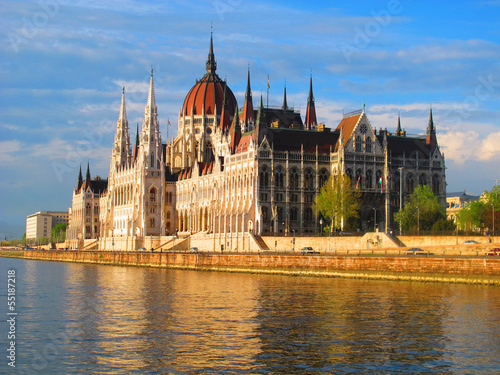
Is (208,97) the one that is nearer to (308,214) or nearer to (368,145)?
(368,145)

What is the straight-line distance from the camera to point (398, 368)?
33.8 metres

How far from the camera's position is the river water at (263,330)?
34812 millimetres

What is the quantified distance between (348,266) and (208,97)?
115 meters

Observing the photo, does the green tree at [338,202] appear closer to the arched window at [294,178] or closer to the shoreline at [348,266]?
the arched window at [294,178]

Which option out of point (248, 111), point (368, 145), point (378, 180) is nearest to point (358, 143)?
point (368, 145)

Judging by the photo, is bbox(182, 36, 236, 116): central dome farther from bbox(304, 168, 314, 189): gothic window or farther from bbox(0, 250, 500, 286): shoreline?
bbox(0, 250, 500, 286): shoreline

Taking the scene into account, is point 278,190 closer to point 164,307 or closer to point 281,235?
point 281,235

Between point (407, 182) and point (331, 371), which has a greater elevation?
point (407, 182)

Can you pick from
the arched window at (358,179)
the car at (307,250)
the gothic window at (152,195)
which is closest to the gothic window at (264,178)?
the arched window at (358,179)

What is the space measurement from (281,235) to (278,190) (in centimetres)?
993

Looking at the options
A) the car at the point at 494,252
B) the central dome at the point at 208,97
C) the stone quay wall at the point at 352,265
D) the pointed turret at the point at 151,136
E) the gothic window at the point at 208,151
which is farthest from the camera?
the central dome at the point at 208,97

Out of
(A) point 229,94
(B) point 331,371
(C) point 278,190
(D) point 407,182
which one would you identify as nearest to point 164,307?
(B) point 331,371

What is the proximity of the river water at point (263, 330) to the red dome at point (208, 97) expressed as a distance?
119m

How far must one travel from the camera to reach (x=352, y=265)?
77062 millimetres
